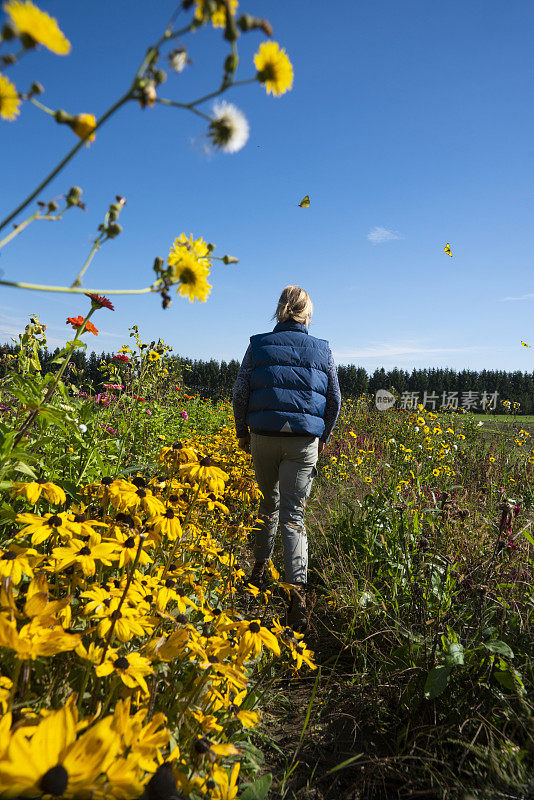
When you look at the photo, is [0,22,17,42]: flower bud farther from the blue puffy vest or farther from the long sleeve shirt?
the long sleeve shirt

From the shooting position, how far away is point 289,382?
2.67 m

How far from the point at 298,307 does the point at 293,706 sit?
219cm

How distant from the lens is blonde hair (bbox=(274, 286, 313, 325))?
111 inches

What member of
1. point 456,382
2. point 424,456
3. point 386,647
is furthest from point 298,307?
point 456,382

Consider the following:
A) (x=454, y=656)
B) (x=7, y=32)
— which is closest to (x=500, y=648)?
(x=454, y=656)

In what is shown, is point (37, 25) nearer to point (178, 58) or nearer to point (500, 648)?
point (178, 58)

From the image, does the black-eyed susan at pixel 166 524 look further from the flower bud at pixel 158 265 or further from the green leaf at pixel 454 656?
the green leaf at pixel 454 656

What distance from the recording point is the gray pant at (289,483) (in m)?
2.64

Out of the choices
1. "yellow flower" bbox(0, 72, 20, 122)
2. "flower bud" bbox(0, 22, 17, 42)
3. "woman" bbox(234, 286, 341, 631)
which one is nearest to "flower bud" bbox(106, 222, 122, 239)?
"yellow flower" bbox(0, 72, 20, 122)

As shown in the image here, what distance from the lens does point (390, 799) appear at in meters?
1.44

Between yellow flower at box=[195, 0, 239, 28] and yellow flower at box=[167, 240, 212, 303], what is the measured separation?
1.00ft

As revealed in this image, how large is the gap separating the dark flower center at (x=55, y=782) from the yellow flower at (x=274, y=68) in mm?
957

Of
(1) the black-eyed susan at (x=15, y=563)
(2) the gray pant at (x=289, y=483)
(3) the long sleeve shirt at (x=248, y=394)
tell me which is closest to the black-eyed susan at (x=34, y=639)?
(1) the black-eyed susan at (x=15, y=563)

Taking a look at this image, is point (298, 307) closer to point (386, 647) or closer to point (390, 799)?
point (386, 647)
